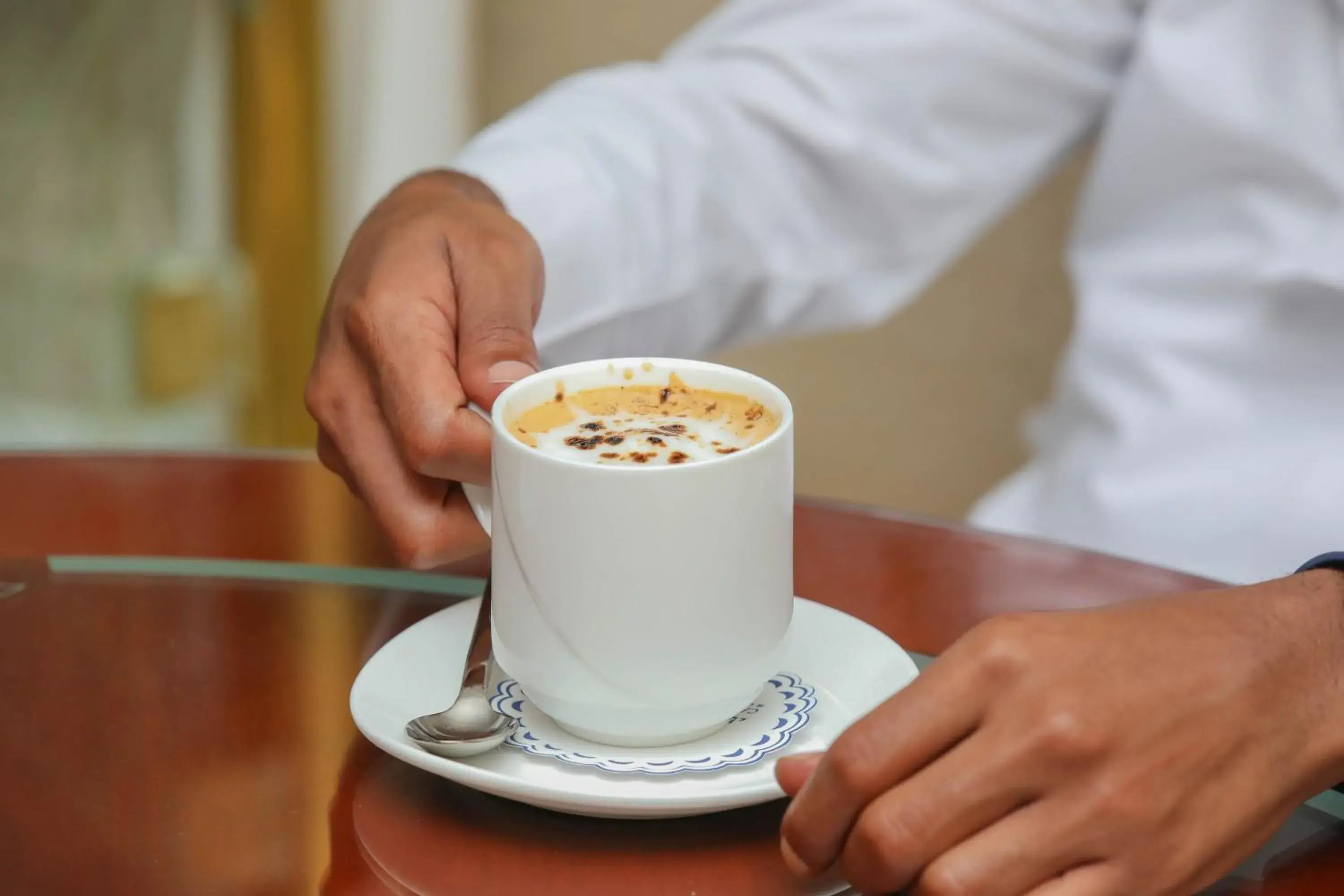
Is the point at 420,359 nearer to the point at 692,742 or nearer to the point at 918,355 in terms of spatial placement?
the point at 692,742

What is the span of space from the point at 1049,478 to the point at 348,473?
21.3 inches

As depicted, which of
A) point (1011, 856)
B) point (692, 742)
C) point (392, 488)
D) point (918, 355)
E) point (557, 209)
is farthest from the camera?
point (918, 355)

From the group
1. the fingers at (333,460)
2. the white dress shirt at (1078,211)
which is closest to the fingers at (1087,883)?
the fingers at (333,460)

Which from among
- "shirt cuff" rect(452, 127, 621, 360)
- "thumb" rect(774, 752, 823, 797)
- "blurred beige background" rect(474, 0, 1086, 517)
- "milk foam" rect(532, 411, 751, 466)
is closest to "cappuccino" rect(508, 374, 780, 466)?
"milk foam" rect(532, 411, 751, 466)

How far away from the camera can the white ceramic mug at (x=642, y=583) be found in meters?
0.51

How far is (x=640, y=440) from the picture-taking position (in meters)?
0.56

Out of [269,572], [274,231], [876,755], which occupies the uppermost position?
[876,755]

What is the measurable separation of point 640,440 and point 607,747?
4.4 inches

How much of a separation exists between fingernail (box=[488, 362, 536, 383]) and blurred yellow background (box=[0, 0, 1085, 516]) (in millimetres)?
961

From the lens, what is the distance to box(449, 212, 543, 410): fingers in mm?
657

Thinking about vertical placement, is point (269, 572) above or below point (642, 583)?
below

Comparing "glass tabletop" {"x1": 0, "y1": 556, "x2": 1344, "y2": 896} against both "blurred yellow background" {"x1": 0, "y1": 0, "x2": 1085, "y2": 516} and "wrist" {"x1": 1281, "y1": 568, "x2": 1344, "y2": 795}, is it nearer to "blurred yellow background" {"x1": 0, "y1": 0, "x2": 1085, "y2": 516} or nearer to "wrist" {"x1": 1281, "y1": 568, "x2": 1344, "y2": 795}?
"wrist" {"x1": 1281, "y1": 568, "x2": 1344, "y2": 795}

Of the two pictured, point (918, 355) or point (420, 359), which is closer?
point (420, 359)

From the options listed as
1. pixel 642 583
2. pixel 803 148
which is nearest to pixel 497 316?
pixel 642 583
